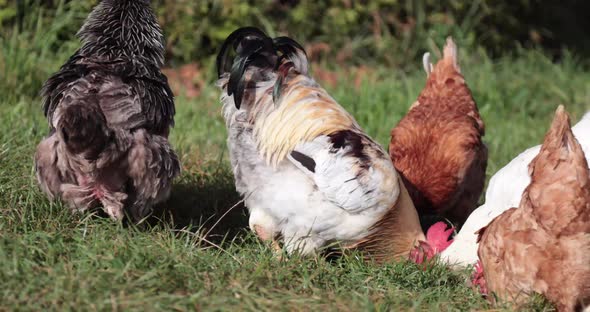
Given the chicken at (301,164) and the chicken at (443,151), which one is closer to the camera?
the chicken at (301,164)

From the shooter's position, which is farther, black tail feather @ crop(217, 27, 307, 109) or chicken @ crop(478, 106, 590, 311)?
black tail feather @ crop(217, 27, 307, 109)

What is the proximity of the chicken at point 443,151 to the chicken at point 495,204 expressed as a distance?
572mm

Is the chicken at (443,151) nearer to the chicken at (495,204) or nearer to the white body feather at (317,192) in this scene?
the chicken at (495,204)

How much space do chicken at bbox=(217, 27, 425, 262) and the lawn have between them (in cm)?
17

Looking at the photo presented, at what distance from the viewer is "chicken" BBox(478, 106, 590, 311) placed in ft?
11.8

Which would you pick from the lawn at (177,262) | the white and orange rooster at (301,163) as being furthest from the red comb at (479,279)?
the white and orange rooster at (301,163)

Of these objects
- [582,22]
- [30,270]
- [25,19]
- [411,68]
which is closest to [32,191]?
[30,270]

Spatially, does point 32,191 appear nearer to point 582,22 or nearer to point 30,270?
point 30,270

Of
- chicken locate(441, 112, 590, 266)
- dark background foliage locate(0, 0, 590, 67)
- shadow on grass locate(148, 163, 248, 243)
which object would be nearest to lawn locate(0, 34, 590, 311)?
shadow on grass locate(148, 163, 248, 243)

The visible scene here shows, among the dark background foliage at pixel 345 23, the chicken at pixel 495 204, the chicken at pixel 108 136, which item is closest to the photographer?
the chicken at pixel 108 136

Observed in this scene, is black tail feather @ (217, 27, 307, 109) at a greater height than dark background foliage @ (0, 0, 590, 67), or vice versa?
black tail feather @ (217, 27, 307, 109)

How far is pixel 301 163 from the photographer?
4.36 m

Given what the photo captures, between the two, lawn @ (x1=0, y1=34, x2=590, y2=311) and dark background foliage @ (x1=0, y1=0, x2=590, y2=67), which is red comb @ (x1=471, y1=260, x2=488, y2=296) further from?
dark background foliage @ (x1=0, y1=0, x2=590, y2=67)

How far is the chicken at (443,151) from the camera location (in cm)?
514
